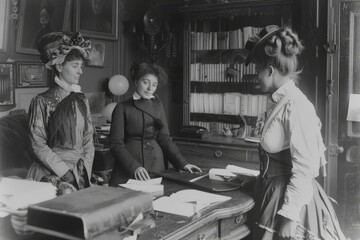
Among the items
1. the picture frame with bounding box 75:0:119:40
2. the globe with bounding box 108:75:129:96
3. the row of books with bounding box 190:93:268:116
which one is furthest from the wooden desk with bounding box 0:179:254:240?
the picture frame with bounding box 75:0:119:40

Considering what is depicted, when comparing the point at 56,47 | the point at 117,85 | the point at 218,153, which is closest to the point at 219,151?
the point at 218,153

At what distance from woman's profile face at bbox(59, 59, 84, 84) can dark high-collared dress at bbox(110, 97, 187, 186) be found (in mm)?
374

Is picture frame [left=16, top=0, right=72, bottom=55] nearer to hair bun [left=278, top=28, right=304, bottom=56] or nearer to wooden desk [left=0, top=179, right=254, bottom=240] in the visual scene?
wooden desk [left=0, top=179, right=254, bottom=240]

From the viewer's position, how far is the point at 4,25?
12.5ft

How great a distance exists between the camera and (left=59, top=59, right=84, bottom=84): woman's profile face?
3004 mm

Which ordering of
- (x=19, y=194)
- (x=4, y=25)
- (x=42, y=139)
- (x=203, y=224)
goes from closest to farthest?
(x=19, y=194), (x=203, y=224), (x=42, y=139), (x=4, y=25)

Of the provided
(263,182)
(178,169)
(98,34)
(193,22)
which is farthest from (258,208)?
(98,34)

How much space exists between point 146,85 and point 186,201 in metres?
1.20

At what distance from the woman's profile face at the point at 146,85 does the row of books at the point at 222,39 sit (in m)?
1.92

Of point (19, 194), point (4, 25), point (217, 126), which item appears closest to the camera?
point (19, 194)

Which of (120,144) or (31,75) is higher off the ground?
(31,75)

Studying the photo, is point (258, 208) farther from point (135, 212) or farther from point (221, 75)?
point (221, 75)

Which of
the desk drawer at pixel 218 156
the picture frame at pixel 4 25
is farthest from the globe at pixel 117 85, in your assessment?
the picture frame at pixel 4 25

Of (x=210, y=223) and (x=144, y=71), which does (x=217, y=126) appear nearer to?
(x=144, y=71)
